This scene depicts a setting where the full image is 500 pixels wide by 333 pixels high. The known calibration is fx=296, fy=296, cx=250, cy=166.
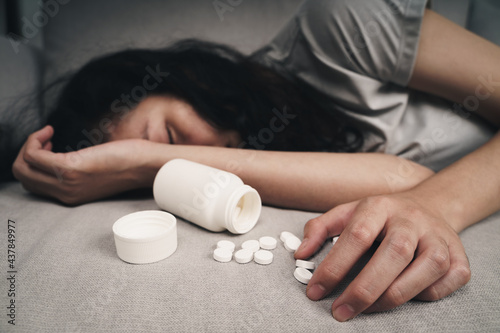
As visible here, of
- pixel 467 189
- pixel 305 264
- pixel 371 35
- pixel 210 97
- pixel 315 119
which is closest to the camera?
pixel 305 264

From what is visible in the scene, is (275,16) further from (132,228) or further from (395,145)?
(132,228)

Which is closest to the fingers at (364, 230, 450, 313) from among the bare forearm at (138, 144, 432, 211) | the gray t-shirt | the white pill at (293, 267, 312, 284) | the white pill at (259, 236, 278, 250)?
the white pill at (293, 267, 312, 284)

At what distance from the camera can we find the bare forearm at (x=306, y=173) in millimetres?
780

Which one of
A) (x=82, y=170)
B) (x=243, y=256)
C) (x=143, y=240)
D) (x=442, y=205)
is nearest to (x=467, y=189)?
(x=442, y=205)

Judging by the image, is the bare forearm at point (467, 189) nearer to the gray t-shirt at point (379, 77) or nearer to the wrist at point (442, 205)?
the wrist at point (442, 205)

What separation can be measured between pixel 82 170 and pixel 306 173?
0.58 m

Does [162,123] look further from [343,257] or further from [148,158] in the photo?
[343,257]

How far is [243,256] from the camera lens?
573mm

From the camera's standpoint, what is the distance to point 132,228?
630mm

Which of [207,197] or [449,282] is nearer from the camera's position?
[449,282]

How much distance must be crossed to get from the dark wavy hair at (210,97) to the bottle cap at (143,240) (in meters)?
0.42

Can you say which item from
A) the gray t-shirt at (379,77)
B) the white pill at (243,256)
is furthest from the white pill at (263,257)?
the gray t-shirt at (379,77)

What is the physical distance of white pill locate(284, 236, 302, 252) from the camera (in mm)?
608

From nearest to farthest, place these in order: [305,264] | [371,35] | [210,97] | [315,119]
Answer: [305,264] → [371,35] → [210,97] → [315,119]
